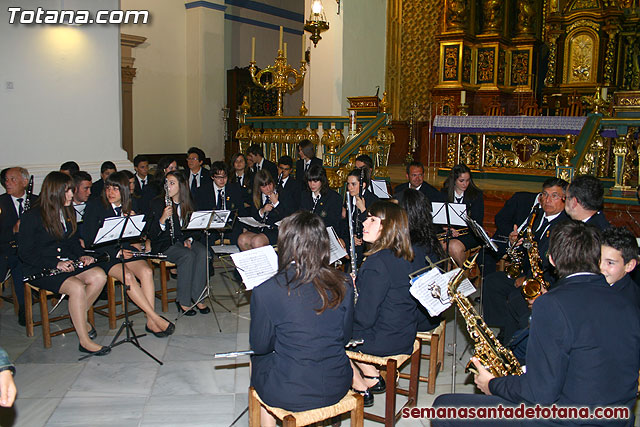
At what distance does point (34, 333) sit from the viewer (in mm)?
5012

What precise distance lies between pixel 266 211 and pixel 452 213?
2.22m

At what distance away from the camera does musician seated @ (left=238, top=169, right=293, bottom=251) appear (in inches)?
246

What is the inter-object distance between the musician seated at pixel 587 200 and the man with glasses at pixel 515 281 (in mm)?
327

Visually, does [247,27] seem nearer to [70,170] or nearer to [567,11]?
[567,11]

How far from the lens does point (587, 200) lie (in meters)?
4.19

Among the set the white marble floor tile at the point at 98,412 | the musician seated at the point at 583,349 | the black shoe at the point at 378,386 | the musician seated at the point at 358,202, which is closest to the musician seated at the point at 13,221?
the white marble floor tile at the point at 98,412

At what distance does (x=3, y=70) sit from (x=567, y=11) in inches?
437

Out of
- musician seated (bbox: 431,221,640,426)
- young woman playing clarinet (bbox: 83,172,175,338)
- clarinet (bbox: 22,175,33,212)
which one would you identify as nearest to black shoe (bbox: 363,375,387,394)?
musician seated (bbox: 431,221,640,426)

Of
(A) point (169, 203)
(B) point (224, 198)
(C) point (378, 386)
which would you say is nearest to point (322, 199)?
(B) point (224, 198)

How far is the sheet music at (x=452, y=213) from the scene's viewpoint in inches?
206

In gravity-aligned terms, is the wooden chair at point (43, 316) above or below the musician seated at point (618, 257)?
below

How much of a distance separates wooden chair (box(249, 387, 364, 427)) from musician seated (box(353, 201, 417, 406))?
0.57 metres

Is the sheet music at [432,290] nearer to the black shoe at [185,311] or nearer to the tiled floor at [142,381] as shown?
the tiled floor at [142,381]

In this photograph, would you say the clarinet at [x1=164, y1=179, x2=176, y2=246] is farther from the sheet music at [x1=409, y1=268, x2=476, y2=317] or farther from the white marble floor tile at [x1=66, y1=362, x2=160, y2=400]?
the sheet music at [x1=409, y1=268, x2=476, y2=317]
